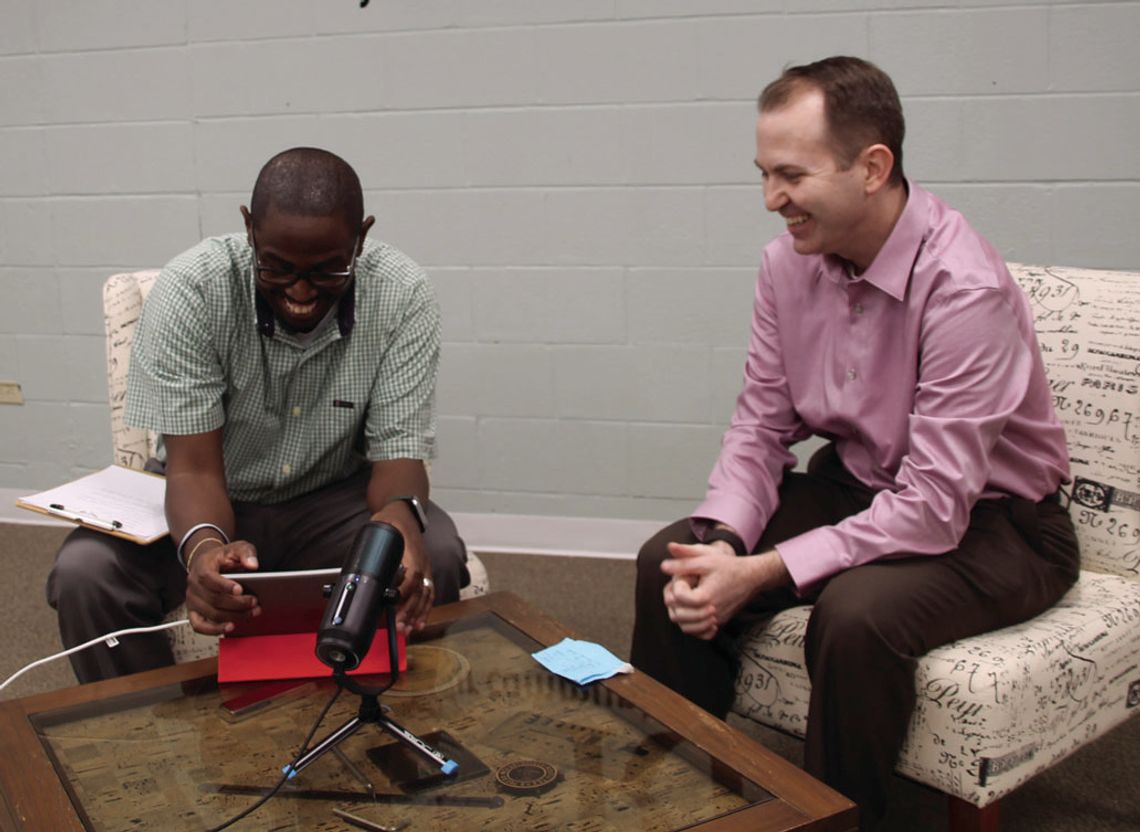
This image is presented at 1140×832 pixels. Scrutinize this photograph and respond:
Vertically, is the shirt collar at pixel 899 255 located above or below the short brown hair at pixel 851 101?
below

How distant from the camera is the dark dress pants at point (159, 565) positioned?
6.82ft

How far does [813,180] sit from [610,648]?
132 centimetres

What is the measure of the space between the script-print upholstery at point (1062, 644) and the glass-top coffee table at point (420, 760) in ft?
1.22

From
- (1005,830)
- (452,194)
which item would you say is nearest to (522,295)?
(452,194)

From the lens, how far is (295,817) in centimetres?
141

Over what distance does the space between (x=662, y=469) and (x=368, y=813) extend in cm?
208

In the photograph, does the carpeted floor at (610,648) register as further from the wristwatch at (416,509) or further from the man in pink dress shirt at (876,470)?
the wristwatch at (416,509)

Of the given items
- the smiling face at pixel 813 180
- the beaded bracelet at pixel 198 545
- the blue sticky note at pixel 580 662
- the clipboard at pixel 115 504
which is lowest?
the blue sticky note at pixel 580 662

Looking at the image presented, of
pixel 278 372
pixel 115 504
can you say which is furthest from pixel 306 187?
pixel 115 504

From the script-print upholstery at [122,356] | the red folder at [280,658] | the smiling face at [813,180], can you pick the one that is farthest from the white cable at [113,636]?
the smiling face at [813,180]

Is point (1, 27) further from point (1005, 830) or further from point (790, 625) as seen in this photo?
point (1005, 830)

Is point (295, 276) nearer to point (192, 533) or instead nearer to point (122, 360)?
point (192, 533)

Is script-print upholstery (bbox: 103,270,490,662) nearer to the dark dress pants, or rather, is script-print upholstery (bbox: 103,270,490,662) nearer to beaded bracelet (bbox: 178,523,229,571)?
the dark dress pants

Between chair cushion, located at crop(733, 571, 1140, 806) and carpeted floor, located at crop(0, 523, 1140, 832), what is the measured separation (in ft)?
0.93
